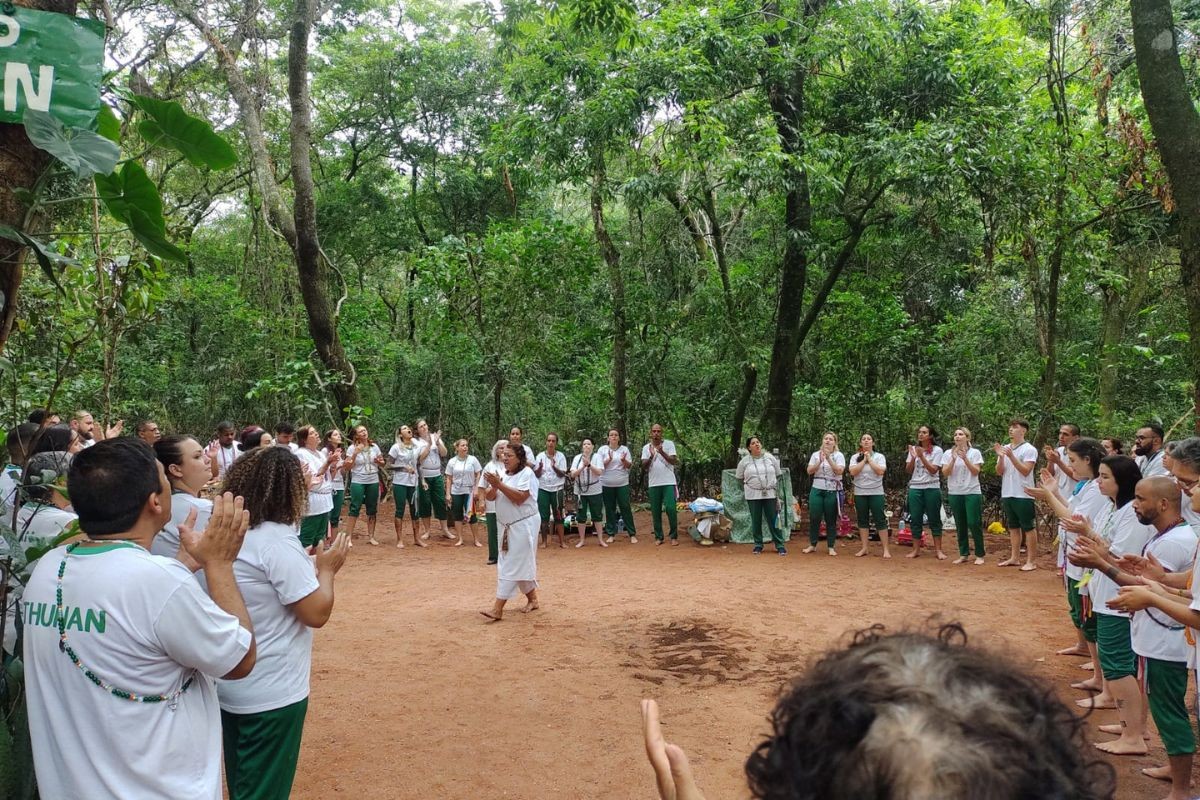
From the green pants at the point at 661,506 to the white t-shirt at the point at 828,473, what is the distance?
7.28 feet

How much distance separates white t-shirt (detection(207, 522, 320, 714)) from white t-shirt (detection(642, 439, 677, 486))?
960 cm

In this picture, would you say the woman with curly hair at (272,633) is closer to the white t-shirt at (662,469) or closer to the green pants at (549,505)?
the green pants at (549,505)

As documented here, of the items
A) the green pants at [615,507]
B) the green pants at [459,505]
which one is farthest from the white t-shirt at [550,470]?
the green pants at [459,505]

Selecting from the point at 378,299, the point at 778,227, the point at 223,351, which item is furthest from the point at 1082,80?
the point at 223,351

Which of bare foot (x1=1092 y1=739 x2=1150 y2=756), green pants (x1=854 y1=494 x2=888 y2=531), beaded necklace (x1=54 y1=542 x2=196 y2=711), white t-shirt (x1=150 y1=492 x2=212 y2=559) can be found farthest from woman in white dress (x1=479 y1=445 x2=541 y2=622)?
beaded necklace (x1=54 y1=542 x2=196 y2=711)

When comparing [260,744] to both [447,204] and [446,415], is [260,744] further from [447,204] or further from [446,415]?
[447,204]

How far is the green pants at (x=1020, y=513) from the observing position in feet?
32.5

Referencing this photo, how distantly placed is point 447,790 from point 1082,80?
13.0 metres

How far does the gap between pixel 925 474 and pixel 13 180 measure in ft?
34.4

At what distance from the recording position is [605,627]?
760 cm

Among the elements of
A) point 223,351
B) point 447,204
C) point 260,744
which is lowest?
point 260,744

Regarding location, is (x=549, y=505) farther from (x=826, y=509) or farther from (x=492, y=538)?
(x=826, y=509)

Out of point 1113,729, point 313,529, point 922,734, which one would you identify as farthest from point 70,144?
point 313,529

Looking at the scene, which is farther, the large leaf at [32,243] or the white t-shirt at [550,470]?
the white t-shirt at [550,470]
